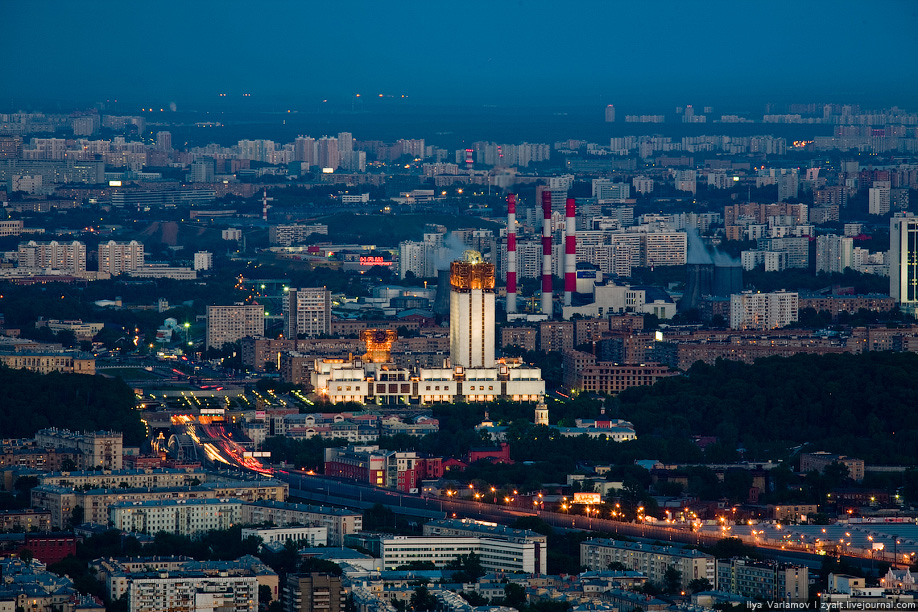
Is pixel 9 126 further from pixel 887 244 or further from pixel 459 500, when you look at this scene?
pixel 459 500

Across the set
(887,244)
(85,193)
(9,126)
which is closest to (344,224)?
(85,193)

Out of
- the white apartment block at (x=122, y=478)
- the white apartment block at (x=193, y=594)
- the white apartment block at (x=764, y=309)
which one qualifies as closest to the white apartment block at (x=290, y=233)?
the white apartment block at (x=764, y=309)

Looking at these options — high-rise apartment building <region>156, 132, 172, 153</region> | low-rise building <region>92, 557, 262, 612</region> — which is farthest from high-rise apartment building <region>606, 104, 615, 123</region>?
low-rise building <region>92, 557, 262, 612</region>

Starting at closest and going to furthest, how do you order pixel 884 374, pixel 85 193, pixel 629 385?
pixel 884 374
pixel 629 385
pixel 85 193

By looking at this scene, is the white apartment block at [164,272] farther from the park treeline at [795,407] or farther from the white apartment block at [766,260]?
the park treeline at [795,407]

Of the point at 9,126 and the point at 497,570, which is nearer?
the point at 497,570

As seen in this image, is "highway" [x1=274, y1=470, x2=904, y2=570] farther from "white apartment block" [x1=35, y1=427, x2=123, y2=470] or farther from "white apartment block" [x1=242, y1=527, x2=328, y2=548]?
"white apartment block" [x1=242, y1=527, x2=328, y2=548]
